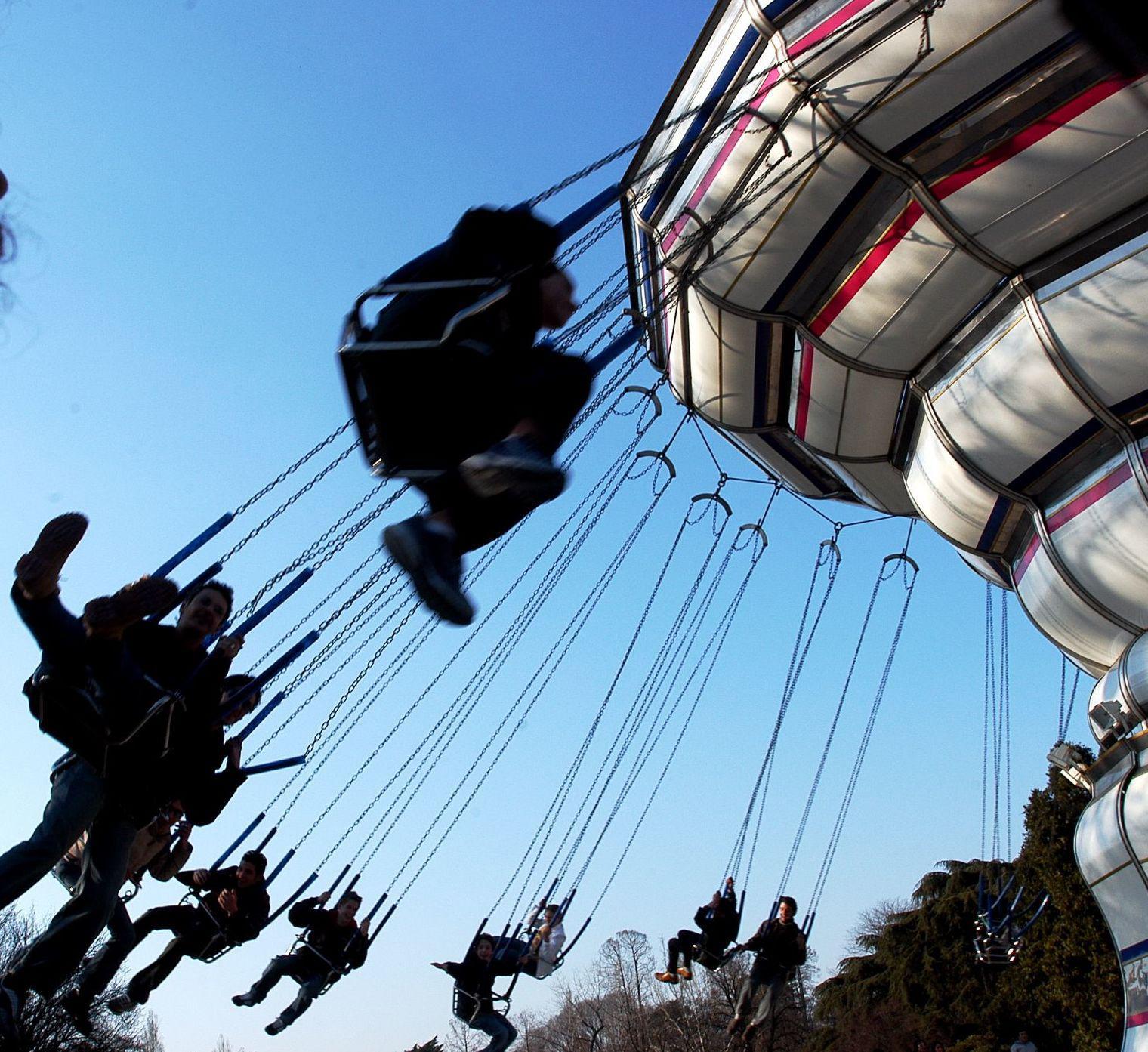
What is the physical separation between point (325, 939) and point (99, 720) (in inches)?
203

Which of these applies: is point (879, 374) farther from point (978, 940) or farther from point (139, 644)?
point (978, 940)

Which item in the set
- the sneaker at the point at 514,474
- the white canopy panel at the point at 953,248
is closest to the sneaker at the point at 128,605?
the sneaker at the point at 514,474

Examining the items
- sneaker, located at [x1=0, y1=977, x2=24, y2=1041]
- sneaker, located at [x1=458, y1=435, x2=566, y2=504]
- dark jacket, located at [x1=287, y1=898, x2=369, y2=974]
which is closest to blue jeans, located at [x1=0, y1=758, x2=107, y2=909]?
sneaker, located at [x1=0, y1=977, x2=24, y2=1041]

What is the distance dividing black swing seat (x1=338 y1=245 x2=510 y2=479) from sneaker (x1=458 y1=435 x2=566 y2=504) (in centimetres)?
24

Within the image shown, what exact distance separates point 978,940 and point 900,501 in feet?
19.6

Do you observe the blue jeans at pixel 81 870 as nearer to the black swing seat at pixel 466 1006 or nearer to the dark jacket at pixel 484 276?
the dark jacket at pixel 484 276

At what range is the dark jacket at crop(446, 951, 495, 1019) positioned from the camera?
964 cm

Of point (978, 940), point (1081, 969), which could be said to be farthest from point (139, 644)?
point (1081, 969)

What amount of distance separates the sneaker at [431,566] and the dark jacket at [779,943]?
6432mm

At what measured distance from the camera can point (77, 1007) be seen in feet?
17.4

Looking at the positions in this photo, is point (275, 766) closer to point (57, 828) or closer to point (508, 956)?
point (57, 828)

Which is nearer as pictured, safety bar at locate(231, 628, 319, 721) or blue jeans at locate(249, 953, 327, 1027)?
safety bar at locate(231, 628, 319, 721)

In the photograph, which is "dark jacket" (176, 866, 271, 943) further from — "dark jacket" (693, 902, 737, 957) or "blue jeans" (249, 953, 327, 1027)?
"dark jacket" (693, 902, 737, 957)

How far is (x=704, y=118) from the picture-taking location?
5.86m
